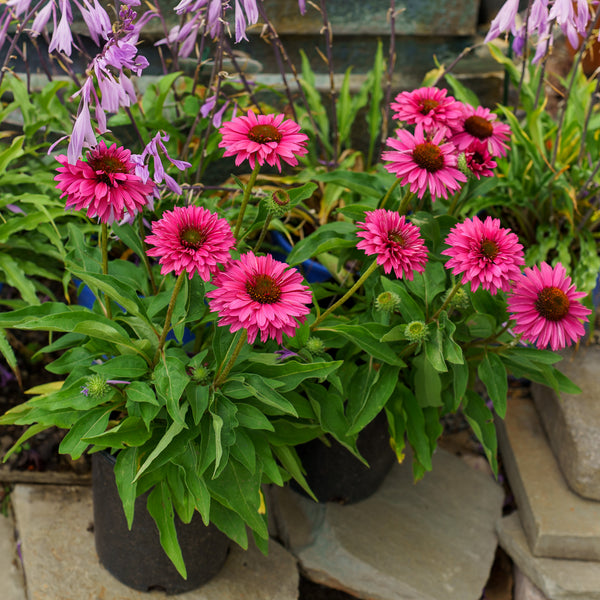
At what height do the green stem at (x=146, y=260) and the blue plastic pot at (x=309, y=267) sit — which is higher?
the green stem at (x=146, y=260)

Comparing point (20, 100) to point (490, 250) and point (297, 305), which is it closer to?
point (297, 305)

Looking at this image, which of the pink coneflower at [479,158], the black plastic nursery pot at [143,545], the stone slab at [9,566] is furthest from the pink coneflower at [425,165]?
the stone slab at [9,566]

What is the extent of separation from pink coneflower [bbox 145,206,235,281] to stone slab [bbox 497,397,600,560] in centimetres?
134

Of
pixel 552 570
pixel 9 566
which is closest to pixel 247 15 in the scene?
pixel 9 566

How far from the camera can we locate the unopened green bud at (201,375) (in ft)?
4.37

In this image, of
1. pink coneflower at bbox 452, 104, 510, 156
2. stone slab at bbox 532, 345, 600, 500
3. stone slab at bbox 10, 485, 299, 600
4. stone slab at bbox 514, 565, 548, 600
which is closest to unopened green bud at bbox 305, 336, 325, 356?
pink coneflower at bbox 452, 104, 510, 156

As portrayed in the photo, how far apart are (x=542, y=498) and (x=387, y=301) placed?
3.35 feet

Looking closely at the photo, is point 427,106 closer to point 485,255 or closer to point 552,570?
point 485,255

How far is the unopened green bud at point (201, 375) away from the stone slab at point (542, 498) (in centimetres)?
112

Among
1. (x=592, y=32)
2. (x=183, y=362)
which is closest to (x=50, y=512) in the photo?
(x=183, y=362)

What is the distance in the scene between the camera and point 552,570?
1947mm

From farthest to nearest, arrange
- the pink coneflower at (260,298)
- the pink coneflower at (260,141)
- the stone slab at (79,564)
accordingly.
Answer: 1. the stone slab at (79,564)
2. the pink coneflower at (260,141)
3. the pink coneflower at (260,298)

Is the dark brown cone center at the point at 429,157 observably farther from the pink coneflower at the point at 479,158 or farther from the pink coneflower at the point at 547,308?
the pink coneflower at the point at 547,308

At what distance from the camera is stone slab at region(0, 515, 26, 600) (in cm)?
175
